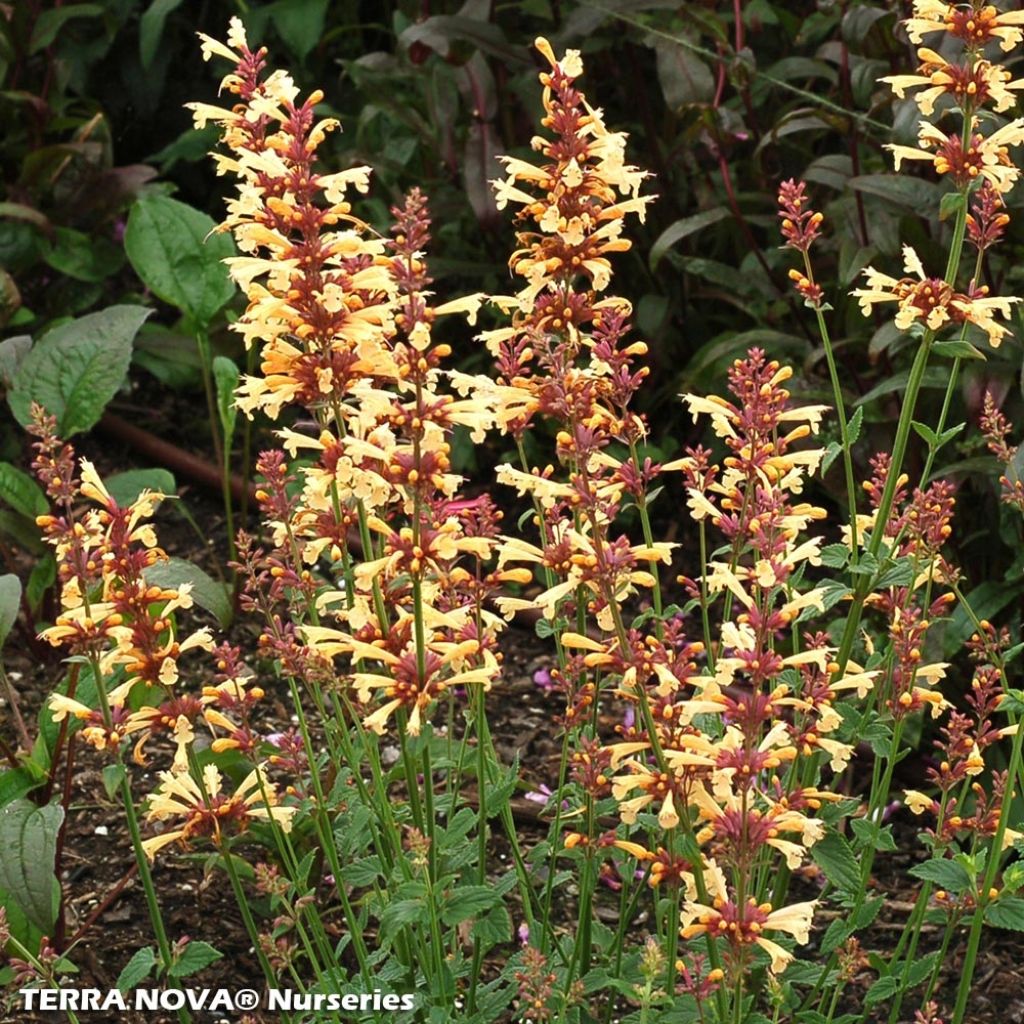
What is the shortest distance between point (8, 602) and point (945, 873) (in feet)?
5.67

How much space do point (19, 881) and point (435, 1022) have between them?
799mm

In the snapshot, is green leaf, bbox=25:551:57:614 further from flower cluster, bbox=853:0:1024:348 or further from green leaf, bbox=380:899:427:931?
flower cluster, bbox=853:0:1024:348

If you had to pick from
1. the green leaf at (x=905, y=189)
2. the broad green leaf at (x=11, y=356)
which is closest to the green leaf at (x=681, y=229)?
the green leaf at (x=905, y=189)

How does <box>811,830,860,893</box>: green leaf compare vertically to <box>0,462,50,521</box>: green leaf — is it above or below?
above

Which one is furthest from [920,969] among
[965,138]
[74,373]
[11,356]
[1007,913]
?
[11,356]

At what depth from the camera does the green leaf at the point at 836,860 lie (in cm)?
205

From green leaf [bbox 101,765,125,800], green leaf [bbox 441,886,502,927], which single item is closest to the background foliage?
green leaf [bbox 441,886,502,927]

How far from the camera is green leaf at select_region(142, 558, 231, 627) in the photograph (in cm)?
302

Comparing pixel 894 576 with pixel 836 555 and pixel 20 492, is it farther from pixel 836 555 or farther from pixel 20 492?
pixel 20 492

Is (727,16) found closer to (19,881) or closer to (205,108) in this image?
(205,108)

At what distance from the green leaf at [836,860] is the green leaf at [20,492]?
6.81 ft

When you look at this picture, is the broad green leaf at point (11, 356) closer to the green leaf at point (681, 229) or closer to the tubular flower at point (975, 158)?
the green leaf at point (681, 229)

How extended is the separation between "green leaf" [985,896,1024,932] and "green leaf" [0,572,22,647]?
67.8 inches

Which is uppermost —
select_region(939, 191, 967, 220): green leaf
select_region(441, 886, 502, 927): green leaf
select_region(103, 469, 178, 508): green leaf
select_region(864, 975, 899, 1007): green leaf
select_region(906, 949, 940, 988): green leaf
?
select_region(939, 191, 967, 220): green leaf
